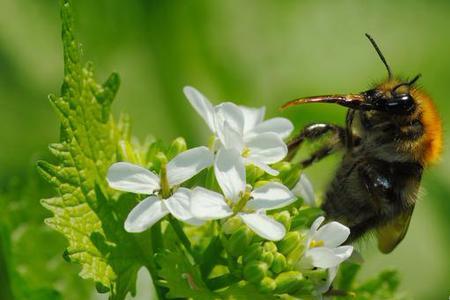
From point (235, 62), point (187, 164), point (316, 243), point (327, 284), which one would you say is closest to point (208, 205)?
point (187, 164)

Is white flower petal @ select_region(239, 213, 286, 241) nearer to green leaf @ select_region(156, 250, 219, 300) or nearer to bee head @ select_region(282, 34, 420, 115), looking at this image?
green leaf @ select_region(156, 250, 219, 300)

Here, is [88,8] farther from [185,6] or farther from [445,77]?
[445,77]

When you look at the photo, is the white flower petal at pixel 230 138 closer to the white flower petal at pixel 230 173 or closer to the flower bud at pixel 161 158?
the white flower petal at pixel 230 173

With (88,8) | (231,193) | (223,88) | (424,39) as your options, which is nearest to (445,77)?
(424,39)

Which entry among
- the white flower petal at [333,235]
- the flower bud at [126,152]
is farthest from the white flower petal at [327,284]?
the flower bud at [126,152]

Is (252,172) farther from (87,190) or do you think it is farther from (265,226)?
(87,190)
